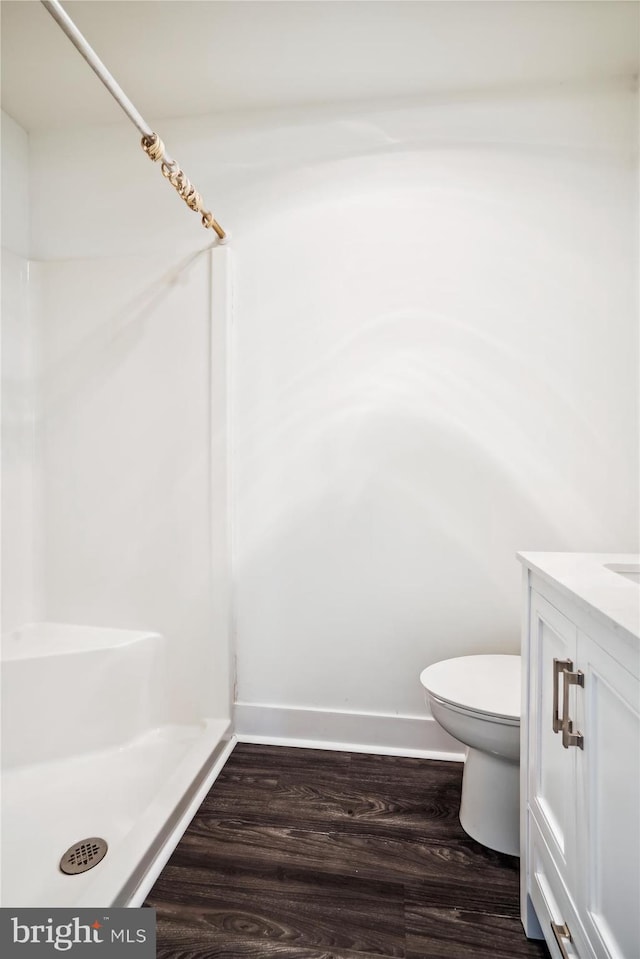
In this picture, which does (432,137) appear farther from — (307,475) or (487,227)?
(307,475)

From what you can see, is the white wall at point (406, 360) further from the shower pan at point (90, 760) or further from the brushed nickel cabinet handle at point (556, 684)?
the brushed nickel cabinet handle at point (556, 684)

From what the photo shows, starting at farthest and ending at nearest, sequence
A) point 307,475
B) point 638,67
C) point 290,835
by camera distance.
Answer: point 307,475 < point 638,67 < point 290,835

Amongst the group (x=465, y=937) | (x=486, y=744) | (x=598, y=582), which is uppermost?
(x=598, y=582)

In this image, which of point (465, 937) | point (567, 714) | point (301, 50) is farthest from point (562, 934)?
point (301, 50)

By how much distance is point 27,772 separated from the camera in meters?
1.70

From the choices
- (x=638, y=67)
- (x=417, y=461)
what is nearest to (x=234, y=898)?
(x=417, y=461)

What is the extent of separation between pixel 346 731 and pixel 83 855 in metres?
0.91

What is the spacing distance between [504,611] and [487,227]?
1364 millimetres

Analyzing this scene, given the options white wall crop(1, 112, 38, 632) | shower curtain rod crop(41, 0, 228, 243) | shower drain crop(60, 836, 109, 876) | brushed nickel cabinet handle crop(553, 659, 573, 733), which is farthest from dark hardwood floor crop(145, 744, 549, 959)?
shower curtain rod crop(41, 0, 228, 243)

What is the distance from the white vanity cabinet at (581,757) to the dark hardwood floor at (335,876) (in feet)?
0.59

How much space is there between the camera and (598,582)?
931 millimetres

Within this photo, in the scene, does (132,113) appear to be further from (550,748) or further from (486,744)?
(486,744)

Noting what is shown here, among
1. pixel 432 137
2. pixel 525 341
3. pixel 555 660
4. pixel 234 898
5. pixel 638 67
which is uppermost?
pixel 638 67

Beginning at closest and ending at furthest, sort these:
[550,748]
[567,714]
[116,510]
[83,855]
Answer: [567,714] → [550,748] → [83,855] → [116,510]
